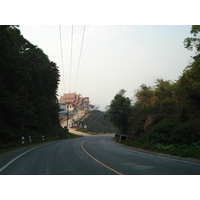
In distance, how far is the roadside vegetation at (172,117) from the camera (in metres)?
16.1

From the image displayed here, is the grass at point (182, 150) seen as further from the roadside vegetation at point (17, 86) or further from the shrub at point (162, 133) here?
the roadside vegetation at point (17, 86)

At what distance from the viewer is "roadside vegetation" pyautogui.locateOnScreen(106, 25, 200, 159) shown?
1612 centimetres

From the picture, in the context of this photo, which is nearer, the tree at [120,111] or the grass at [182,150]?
the grass at [182,150]

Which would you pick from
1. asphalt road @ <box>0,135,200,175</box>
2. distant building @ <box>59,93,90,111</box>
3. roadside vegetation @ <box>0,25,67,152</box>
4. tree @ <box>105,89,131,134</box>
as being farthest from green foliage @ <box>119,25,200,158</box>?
distant building @ <box>59,93,90,111</box>

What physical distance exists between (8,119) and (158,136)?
1917 cm

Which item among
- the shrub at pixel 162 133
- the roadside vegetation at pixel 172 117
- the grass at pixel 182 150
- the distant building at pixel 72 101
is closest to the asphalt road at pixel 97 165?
the grass at pixel 182 150

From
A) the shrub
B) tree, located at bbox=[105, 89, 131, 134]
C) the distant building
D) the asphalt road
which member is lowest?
the asphalt road

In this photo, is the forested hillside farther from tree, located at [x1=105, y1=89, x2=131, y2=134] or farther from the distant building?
the distant building

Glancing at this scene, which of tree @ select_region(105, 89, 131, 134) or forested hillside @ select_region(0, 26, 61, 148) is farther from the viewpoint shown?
tree @ select_region(105, 89, 131, 134)

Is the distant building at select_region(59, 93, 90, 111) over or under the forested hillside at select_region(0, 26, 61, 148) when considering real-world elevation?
over

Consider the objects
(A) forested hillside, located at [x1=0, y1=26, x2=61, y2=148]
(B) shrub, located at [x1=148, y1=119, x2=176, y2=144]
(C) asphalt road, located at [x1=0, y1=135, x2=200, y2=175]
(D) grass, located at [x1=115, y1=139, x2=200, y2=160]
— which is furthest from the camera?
(B) shrub, located at [x1=148, y1=119, x2=176, y2=144]

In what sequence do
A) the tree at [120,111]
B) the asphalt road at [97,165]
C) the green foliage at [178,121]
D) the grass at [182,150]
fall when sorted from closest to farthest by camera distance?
the asphalt road at [97,165] < the grass at [182,150] < the green foliage at [178,121] < the tree at [120,111]

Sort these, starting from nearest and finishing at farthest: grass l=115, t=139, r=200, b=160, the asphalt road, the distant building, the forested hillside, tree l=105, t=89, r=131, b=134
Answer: the asphalt road → grass l=115, t=139, r=200, b=160 → the forested hillside → tree l=105, t=89, r=131, b=134 → the distant building

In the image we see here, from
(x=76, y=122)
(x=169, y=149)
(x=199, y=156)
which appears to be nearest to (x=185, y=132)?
(x=169, y=149)
